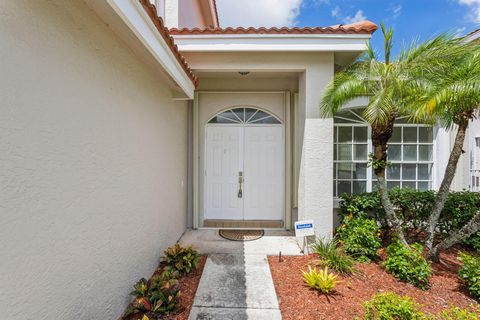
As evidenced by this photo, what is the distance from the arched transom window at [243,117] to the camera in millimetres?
6941

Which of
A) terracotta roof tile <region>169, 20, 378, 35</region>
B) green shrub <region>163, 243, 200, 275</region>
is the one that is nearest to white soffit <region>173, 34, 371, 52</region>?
terracotta roof tile <region>169, 20, 378, 35</region>

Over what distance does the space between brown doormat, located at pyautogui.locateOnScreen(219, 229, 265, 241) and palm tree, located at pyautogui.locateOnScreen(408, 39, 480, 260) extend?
156 inches

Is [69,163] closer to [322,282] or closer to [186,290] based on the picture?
[186,290]

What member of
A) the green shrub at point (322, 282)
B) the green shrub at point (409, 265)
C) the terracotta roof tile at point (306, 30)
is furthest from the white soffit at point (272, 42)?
the green shrub at point (322, 282)

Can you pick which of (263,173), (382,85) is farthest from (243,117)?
(382,85)

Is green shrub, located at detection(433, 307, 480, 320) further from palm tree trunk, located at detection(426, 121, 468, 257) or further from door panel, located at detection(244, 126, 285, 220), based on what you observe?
door panel, located at detection(244, 126, 285, 220)

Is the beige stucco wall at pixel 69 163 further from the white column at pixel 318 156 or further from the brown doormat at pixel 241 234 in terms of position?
the white column at pixel 318 156

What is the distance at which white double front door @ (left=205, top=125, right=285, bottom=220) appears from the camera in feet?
22.7

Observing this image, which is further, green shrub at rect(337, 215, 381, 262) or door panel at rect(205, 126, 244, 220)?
door panel at rect(205, 126, 244, 220)

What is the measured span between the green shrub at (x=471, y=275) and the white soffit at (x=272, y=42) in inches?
167

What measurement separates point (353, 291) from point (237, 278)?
1.90m

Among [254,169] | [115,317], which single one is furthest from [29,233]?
[254,169]

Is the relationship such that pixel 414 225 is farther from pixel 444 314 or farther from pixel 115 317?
pixel 115 317

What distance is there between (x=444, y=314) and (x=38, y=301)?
442 centimetres
